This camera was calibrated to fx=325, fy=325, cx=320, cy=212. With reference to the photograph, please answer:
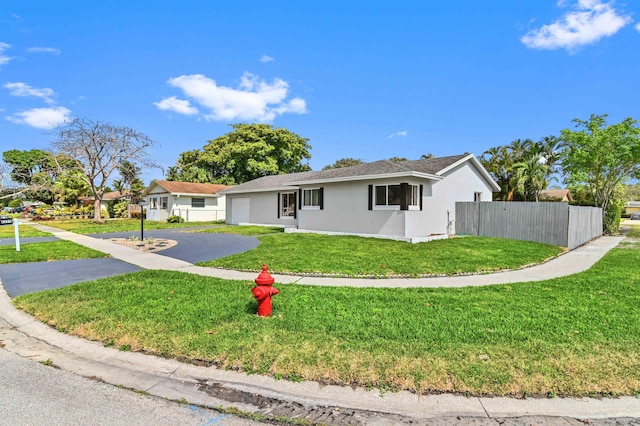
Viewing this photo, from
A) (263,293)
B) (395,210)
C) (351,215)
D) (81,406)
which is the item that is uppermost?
(395,210)

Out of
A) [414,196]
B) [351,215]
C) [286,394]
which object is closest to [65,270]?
[286,394]

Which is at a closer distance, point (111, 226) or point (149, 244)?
point (149, 244)

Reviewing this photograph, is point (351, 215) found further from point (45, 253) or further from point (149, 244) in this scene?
point (45, 253)

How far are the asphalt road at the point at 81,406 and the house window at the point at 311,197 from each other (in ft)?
46.5

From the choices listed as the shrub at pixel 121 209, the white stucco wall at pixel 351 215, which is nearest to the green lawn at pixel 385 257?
the white stucco wall at pixel 351 215

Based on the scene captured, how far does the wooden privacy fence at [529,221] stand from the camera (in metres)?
13.4

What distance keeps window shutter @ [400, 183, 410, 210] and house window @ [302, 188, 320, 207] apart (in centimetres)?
496

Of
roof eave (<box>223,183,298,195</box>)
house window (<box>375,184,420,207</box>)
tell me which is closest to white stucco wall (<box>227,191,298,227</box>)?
roof eave (<box>223,183,298,195</box>)

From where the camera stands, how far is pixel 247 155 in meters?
37.6

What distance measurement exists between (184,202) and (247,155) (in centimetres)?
1016

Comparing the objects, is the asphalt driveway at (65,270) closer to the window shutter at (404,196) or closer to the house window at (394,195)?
the house window at (394,195)

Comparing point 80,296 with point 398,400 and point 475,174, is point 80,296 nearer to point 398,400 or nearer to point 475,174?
point 398,400

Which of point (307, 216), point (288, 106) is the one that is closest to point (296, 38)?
point (307, 216)

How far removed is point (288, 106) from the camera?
25.9 meters
